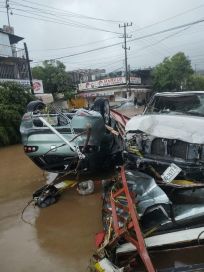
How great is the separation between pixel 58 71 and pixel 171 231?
40499mm

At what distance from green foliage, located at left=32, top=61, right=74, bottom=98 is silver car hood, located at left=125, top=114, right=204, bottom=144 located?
31227mm

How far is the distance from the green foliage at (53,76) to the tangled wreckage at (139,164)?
29.9 metres

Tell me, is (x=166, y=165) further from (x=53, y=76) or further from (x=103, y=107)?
(x=53, y=76)

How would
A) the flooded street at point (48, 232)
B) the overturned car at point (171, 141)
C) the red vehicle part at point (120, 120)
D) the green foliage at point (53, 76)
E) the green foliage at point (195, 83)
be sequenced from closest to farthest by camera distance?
the flooded street at point (48, 232), the overturned car at point (171, 141), the red vehicle part at point (120, 120), the green foliage at point (53, 76), the green foliage at point (195, 83)

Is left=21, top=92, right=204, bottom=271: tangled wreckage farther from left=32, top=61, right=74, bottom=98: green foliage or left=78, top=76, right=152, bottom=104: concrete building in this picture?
left=78, top=76, right=152, bottom=104: concrete building

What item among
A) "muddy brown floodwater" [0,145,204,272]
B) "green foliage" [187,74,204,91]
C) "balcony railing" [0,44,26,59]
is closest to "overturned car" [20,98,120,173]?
"muddy brown floodwater" [0,145,204,272]

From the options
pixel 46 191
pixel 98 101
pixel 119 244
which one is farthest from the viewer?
pixel 98 101

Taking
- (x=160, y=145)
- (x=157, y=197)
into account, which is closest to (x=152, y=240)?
(x=157, y=197)

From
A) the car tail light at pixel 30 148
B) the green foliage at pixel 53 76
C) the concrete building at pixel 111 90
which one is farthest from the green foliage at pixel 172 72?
the car tail light at pixel 30 148

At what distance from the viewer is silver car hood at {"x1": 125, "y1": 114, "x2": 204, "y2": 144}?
567 centimetres

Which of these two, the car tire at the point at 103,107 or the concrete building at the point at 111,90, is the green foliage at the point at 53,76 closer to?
the concrete building at the point at 111,90

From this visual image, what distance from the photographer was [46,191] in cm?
688

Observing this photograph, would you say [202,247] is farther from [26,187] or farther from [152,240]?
[26,187]

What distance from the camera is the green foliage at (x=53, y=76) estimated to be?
39.8 metres
